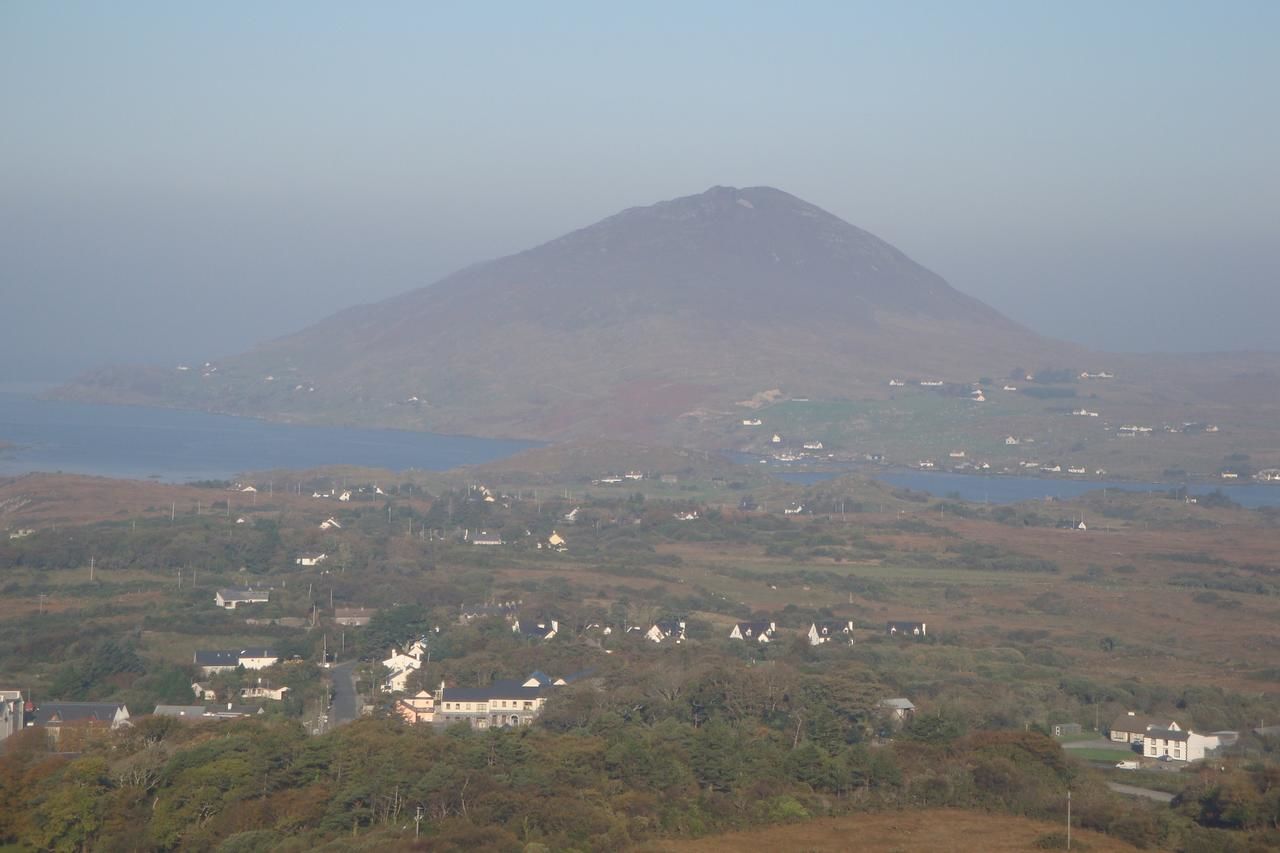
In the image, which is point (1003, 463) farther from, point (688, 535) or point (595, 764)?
point (595, 764)

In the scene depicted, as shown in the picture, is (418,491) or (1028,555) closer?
(1028,555)

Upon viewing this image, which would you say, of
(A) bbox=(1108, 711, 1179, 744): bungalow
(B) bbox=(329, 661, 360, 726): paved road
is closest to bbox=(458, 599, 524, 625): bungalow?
(B) bbox=(329, 661, 360, 726): paved road

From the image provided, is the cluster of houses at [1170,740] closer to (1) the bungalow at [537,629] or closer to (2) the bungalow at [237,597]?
(1) the bungalow at [537,629]

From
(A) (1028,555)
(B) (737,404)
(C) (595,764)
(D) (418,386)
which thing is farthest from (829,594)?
(D) (418,386)

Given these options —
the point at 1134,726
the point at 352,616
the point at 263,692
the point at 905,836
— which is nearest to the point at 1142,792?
the point at 905,836

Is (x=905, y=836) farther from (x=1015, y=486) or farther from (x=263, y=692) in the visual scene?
(x=1015, y=486)

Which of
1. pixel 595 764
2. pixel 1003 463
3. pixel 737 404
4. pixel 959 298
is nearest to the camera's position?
pixel 595 764
